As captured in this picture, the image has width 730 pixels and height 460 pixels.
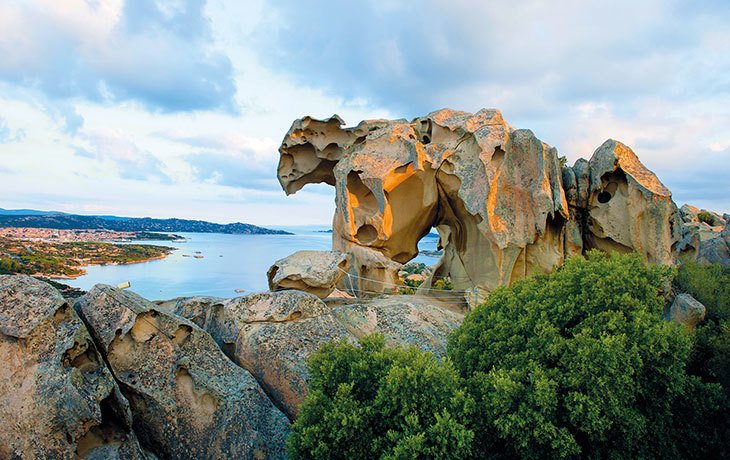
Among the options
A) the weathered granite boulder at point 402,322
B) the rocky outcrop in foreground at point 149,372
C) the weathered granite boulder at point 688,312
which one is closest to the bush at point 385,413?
the rocky outcrop in foreground at point 149,372

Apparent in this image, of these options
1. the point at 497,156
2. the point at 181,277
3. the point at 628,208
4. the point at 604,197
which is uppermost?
the point at 497,156

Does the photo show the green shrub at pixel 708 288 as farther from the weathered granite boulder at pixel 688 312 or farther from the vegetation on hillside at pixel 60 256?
the vegetation on hillside at pixel 60 256

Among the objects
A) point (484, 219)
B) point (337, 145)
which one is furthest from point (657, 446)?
point (337, 145)

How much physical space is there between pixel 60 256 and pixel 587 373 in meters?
50.4

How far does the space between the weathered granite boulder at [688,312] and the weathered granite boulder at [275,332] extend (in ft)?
37.2

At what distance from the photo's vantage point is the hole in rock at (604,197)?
23136 millimetres

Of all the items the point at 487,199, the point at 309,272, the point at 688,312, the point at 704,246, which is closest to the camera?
the point at 688,312

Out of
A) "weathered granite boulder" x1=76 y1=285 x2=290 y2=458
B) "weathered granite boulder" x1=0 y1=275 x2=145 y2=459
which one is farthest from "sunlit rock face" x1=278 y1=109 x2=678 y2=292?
"weathered granite boulder" x1=0 y1=275 x2=145 y2=459

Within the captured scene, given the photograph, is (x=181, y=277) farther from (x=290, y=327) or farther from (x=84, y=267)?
(x=290, y=327)

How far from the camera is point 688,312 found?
1697 centimetres

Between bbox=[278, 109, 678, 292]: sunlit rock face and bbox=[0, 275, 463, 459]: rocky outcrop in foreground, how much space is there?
281 inches

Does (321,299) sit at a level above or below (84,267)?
above

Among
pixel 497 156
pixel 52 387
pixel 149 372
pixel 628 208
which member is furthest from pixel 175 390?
pixel 628 208

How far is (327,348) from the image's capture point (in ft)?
40.0
